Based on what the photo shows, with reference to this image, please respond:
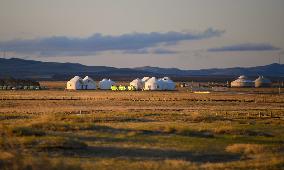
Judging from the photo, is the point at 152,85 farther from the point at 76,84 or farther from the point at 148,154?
the point at 148,154

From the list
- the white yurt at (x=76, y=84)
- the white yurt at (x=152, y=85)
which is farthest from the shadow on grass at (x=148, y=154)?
the white yurt at (x=152, y=85)

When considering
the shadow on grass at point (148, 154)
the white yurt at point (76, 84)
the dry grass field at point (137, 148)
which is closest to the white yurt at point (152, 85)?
the white yurt at point (76, 84)

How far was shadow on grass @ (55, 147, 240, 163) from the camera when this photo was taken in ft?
70.1

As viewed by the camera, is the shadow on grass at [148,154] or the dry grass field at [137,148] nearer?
the dry grass field at [137,148]

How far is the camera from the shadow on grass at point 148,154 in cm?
2136

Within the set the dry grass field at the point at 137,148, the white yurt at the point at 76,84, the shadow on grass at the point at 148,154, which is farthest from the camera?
the white yurt at the point at 76,84

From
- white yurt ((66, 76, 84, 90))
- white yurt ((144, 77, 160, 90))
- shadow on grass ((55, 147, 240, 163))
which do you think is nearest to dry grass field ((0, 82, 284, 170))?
shadow on grass ((55, 147, 240, 163))

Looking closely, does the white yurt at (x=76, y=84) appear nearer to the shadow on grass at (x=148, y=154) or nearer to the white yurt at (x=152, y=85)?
the white yurt at (x=152, y=85)

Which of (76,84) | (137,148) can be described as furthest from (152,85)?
(137,148)

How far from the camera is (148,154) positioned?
22.1 metres

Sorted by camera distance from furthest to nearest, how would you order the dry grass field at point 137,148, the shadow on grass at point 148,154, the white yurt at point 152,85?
the white yurt at point 152,85, the shadow on grass at point 148,154, the dry grass field at point 137,148

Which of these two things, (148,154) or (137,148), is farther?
(137,148)

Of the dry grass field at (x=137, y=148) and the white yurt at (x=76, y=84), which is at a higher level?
the white yurt at (x=76, y=84)

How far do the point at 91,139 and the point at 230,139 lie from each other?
22.6 ft
